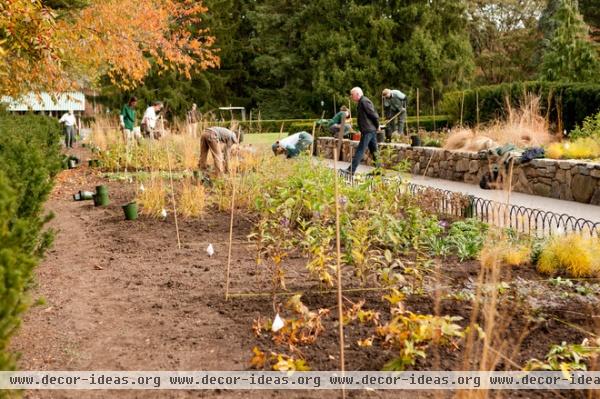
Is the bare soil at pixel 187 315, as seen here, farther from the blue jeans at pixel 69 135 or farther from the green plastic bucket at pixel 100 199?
the blue jeans at pixel 69 135

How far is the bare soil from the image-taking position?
3277 millimetres

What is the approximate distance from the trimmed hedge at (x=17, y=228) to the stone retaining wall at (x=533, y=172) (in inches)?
151

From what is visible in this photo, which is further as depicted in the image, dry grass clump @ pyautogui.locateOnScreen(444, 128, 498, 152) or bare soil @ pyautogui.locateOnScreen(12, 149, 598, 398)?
dry grass clump @ pyautogui.locateOnScreen(444, 128, 498, 152)

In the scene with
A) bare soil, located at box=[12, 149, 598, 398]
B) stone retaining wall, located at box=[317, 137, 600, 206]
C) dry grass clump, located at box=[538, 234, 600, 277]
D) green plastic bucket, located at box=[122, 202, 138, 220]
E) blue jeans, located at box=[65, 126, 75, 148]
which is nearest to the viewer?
bare soil, located at box=[12, 149, 598, 398]

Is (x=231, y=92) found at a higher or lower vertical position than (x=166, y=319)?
higher

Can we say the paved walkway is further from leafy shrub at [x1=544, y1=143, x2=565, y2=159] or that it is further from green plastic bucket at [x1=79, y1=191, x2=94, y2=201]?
green plastic bucket at [x1=79, y1=191, x2=94, y2=201]

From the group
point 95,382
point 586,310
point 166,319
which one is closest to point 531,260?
point 586,310

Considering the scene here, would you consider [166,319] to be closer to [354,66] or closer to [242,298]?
[242,298]

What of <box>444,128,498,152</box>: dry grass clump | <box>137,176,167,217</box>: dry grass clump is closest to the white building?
<box>137,176,167,217</box>: dry grass clump

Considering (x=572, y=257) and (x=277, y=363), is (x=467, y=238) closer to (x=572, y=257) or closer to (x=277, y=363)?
(x=572, y=257)

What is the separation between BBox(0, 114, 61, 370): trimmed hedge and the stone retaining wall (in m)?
3.83

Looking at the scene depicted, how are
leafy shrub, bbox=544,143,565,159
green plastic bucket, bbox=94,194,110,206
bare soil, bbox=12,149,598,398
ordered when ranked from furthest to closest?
leafy shrub, bbox=544,143,565,159 → green plastic bucket, bbox=94,194,110,206 → bare soil, bbox=12,149,598,398

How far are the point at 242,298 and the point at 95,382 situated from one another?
134cm

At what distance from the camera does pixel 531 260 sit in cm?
521
